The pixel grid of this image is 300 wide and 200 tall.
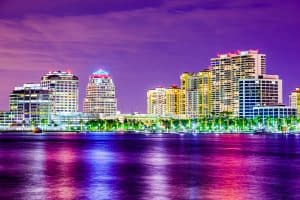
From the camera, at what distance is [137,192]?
125 ft

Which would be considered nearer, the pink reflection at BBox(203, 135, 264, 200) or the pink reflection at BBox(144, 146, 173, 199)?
the pink reflection at BBox(203, 135, 264, 200)

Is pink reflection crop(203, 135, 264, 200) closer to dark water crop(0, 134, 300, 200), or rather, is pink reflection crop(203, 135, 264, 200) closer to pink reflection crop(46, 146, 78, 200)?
dark water crop(0, 134, 300, 200)

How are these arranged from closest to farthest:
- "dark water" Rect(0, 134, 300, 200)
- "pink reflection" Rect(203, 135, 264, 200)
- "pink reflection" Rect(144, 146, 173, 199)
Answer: "pink reflection" Rect(203, 135, 264, 200) → "pink reflection" Rect(144, 146, 173, 199) → "dark water" Rect(0, 134, 300, 200)

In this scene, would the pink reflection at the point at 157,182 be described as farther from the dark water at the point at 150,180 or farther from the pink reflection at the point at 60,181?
the pink reflection at the point at 60,181

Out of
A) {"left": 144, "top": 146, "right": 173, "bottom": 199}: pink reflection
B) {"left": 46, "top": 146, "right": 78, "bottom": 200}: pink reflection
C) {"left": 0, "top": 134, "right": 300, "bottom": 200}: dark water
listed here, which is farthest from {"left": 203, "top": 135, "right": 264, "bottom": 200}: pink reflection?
{"left": 46, "top": 146, "right": 78, "bottom": 200}: pink reflection

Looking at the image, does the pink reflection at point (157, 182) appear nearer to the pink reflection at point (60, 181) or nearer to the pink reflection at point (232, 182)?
the pink reflection at point (232, 182)

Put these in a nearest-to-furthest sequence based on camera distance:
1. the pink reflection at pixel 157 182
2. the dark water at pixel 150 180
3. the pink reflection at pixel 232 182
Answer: the pink reflection at pixel 232 182
the pink reflection at pixel 157 182
the dark water at pixel 150 180

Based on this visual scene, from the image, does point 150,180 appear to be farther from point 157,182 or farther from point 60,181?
point 60,181

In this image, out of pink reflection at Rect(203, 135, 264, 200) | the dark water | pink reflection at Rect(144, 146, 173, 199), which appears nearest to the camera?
pink reflection at Rect(203, 135, 264, 200)

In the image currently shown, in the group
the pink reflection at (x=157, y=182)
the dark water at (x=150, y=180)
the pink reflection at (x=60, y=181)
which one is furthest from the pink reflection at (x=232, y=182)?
the pink reflection at (x=60, y=181)

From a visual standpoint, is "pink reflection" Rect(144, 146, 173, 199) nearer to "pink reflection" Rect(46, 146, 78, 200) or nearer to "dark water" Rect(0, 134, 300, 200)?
"dark water" Rect(0, 134, 300, 200)

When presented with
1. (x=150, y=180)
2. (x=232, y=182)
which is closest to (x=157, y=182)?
(x=150, y=180)

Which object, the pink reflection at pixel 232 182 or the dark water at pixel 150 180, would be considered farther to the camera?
the dark water at pixel 150 180

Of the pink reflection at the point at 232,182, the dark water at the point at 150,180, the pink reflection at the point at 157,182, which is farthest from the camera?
the dark water at the point at 150,180
